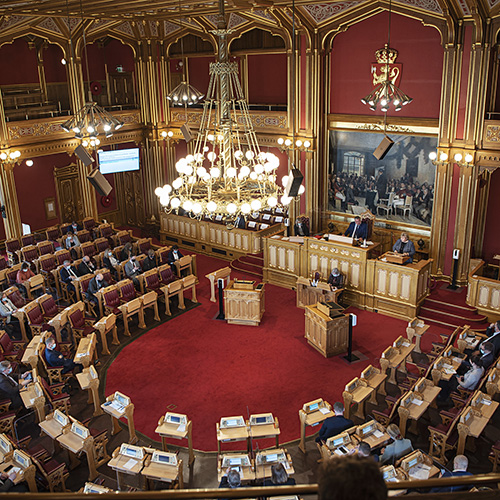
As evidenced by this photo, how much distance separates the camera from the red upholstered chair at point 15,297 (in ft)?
37.0

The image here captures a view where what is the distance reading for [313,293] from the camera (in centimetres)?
1209

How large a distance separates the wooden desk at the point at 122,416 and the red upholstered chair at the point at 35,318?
3.29 m

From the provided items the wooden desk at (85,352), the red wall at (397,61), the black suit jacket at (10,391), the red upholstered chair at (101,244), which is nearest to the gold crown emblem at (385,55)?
the red wall at (397,61)

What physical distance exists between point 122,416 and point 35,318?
3988mm

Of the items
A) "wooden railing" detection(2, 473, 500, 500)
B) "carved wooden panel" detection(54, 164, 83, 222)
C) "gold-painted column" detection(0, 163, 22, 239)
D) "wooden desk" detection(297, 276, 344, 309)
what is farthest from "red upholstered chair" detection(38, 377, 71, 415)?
"carved wooden panel" detection(54, 164, 83, 222)

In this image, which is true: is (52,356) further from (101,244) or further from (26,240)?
(26,240)

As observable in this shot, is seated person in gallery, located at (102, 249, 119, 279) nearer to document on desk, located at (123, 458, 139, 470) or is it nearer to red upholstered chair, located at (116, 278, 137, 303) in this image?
red upholstered chair, located at (116, 278, 137, 303)

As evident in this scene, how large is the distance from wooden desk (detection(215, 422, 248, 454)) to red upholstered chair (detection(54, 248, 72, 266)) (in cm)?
814

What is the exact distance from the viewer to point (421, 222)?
539 inches

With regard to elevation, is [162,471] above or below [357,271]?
below

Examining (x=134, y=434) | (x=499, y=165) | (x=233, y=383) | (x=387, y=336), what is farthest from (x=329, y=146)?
(x=134, y=434)

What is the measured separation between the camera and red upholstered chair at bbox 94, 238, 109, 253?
14656 mm

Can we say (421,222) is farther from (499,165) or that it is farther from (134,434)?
(134,434)

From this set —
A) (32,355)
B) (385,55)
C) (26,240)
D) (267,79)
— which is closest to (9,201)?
(26,240)
